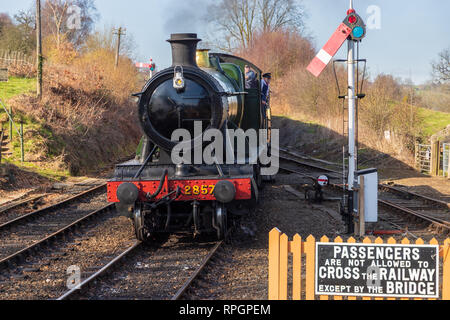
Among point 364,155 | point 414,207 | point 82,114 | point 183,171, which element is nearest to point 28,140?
point 82,114

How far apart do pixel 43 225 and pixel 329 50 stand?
6169mm

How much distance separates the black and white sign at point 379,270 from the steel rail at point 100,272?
2.76m

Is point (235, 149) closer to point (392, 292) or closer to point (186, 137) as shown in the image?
point (186, 137)

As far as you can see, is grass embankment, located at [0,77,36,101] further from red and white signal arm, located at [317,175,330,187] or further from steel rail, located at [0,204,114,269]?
red and white signal arm, located at [317,175,330,187]

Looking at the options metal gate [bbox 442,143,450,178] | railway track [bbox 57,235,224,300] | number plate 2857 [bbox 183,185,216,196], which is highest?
metal gate [bbox 442,143,450,178]

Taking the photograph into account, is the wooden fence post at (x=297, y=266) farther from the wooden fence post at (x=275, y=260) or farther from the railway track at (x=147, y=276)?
the railway track at (x=147, y=276)

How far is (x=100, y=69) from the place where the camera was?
2592cm

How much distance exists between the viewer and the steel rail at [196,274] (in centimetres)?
551

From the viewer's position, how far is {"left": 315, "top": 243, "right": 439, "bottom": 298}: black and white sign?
168 inches

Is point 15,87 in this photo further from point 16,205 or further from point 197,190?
point 197,190

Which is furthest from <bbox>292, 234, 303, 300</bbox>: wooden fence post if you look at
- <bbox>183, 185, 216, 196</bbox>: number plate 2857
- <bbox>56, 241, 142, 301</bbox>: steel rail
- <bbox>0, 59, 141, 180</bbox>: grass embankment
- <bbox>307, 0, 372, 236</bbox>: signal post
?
<bbox>0, 59, 141, 180</bbox>: grass embankment

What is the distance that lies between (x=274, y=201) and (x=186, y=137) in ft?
15.1

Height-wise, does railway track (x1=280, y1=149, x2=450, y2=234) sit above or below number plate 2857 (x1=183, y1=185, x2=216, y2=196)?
below
